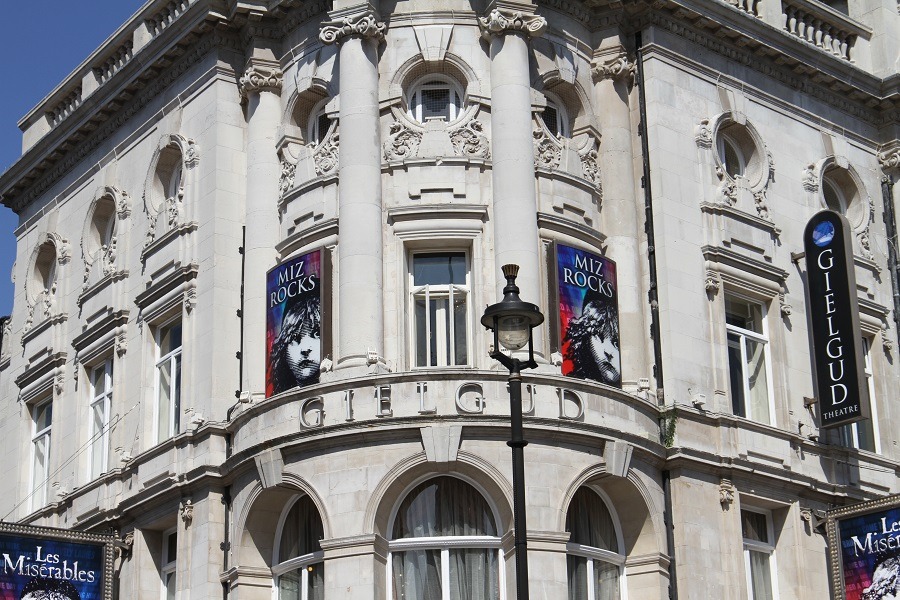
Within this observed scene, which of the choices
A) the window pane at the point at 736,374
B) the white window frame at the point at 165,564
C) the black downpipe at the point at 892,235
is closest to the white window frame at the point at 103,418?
the white window frame at the point at 165,564

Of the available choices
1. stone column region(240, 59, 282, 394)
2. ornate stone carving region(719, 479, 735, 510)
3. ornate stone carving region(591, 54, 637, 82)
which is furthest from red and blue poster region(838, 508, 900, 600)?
stone column region(240, 59, 282, 394)

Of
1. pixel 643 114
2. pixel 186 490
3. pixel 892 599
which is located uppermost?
pixel 643 114

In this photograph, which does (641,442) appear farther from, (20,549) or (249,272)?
(20,549)

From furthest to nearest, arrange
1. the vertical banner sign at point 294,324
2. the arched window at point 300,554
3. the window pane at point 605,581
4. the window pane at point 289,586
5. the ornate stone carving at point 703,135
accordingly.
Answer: the ornate stone carving at point 703,135, the vertical banner sign at point 294,324, the window pane at point 289,586, the window pane at point 605,581, the arched window at point 300,554

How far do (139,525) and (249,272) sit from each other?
5.67 m

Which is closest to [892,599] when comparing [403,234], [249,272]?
[403,234]

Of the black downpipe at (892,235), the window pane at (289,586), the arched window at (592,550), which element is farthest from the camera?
the black downpipe at (892,235)

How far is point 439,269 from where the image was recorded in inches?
1483

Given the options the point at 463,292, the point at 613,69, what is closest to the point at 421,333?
the point at 463,292

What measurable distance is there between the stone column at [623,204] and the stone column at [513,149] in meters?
2.26

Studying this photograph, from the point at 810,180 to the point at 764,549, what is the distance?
8559 mm

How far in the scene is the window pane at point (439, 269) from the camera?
1479 inches

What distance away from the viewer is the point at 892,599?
37.4m

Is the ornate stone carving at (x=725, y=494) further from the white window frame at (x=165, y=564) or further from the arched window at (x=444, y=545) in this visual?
the white window frame at (x=165, y=564)
